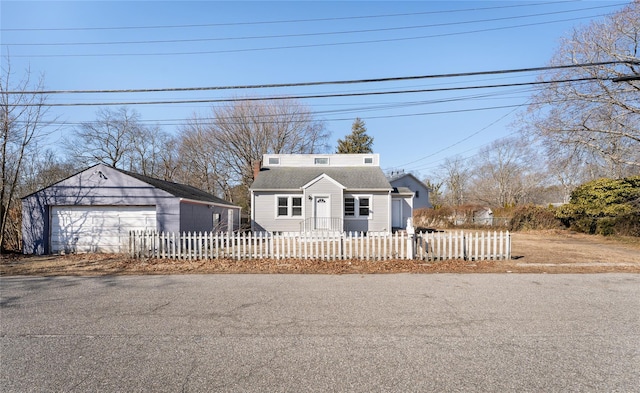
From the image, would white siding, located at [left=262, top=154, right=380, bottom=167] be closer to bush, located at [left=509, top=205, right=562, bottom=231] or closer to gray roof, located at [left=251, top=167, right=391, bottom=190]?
gray roof, located at [left=251, top=167, right=391, bottom=190]

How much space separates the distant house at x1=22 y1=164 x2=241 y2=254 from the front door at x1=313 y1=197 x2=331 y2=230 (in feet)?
25.7

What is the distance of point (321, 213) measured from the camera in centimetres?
1909

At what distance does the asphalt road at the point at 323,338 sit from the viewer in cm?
313

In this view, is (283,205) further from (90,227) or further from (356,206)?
(90,227)

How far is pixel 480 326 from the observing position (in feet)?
15.1

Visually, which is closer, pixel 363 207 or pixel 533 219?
pixel 363 207

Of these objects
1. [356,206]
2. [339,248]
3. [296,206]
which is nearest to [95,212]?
[296,206]

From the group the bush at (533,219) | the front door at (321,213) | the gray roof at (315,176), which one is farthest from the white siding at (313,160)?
the bush at (533,219)

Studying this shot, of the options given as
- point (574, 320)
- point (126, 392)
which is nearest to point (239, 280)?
point (126, 392)

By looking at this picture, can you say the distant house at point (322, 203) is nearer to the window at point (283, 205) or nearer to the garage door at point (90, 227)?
the window at point (283, 205)

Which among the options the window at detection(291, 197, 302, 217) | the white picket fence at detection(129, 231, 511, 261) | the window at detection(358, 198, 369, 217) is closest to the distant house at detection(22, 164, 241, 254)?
the white picket fence at detection(129, 231, 511, 261)

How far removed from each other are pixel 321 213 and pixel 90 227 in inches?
454

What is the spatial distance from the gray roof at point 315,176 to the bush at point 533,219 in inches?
496

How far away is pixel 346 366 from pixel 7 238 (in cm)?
1797
